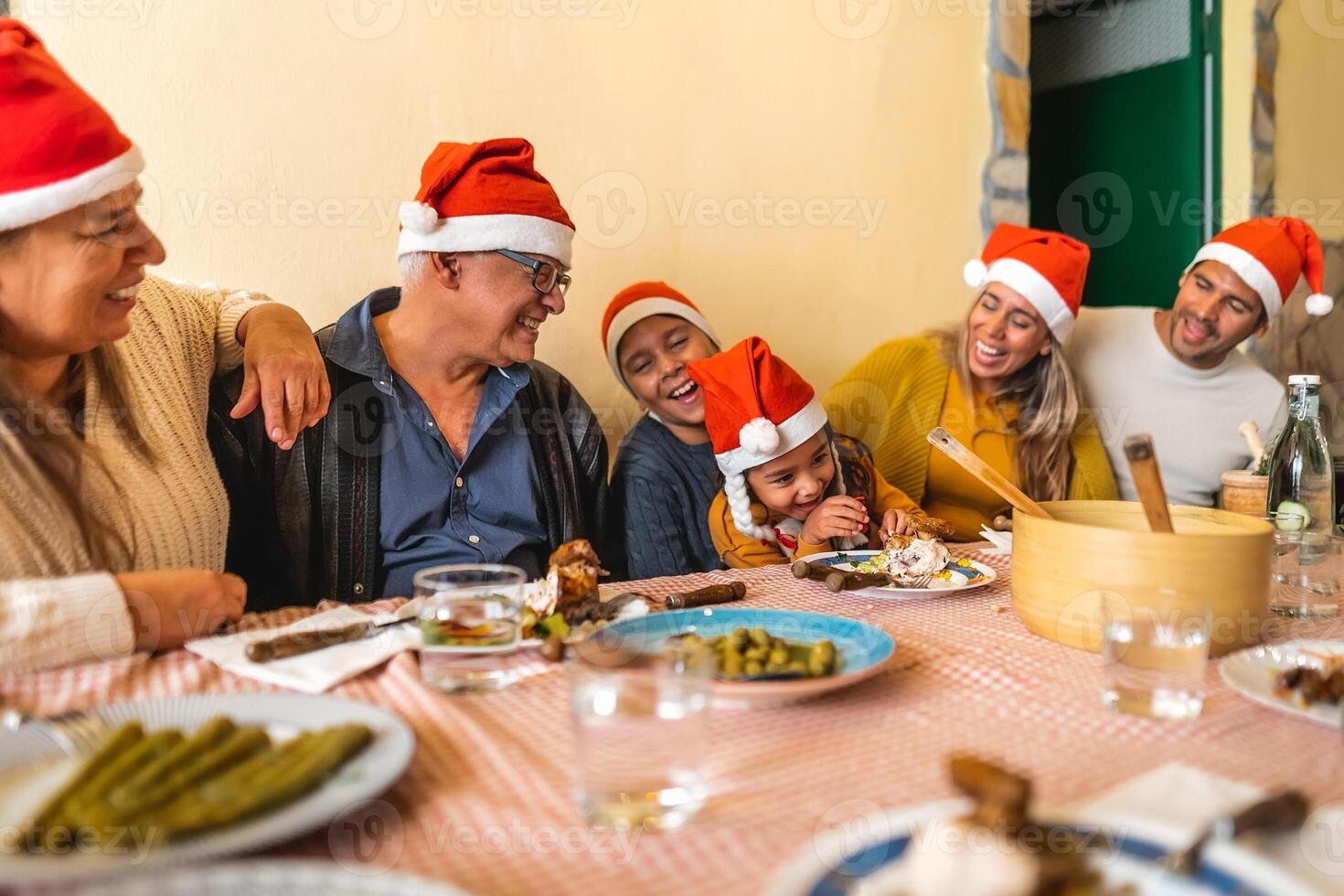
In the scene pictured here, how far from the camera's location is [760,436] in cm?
214

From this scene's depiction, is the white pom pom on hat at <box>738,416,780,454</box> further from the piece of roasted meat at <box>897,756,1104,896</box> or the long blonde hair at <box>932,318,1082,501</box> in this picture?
the piece of roasted meat at <box>897,756,1104,896</box>

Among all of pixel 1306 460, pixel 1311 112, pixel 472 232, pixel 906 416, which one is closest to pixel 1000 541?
pixel 1306 460

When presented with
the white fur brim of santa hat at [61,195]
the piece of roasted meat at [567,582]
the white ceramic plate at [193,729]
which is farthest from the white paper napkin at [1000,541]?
the white fur brim of santa hat at [61,195]

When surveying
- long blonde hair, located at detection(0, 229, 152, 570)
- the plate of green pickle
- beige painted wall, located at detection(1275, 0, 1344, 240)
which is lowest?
the plate of green pickle

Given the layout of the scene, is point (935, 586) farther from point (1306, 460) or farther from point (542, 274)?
point (542, 274)

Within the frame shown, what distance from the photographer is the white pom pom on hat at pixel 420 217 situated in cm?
208

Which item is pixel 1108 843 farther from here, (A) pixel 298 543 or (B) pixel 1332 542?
(A) pixel 298 543

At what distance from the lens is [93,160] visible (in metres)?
1.33

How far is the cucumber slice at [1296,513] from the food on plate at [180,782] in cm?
154

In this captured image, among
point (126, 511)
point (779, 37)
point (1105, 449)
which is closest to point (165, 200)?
point (126, 511)

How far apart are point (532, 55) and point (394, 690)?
1.97 meters

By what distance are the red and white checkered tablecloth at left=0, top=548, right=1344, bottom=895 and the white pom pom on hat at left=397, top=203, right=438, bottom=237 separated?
1189mm

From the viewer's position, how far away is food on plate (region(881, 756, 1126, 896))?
23.5 inches

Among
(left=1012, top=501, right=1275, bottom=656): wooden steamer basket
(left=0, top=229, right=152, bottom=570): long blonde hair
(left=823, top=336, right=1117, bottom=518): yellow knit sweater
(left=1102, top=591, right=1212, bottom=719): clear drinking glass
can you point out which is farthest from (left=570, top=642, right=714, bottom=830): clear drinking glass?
(left=823, top=336, right=1117, bottom=518): yellow knit sweater
